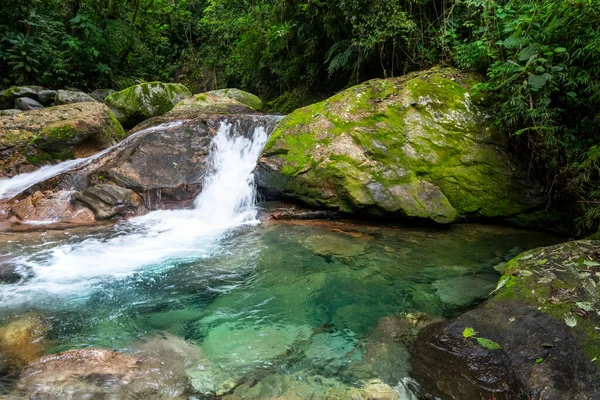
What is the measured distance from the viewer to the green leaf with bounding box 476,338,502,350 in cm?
260

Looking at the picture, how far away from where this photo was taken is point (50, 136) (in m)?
7.86

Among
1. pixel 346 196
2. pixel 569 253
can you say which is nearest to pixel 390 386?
pixel 569 253

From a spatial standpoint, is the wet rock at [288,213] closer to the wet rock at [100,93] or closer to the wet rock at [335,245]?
the wet rock at [335,245]

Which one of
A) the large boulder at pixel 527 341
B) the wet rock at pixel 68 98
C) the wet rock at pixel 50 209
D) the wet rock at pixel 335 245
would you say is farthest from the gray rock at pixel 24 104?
the large boulder at pixel 527 341

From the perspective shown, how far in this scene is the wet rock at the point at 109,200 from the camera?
20.3 feet

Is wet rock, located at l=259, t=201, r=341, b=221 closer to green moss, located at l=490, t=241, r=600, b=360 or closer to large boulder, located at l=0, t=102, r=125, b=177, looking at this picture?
green moss, located at l=490, t=241, r=600, b=360

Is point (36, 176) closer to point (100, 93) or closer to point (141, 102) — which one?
point (141, 102)

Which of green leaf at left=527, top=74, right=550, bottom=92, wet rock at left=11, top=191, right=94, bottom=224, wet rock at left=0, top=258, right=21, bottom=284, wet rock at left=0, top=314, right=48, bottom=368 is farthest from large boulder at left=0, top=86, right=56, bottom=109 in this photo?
green leaf at left=527, top=74, right=550, bottom=92

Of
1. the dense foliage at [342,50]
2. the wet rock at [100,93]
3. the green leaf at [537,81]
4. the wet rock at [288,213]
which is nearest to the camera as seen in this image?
the green leaf at [537,81]

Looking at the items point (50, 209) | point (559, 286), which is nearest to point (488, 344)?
point (559, 286)

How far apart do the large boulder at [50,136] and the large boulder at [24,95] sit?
11.9ft

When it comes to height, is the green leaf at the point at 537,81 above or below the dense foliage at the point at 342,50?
below

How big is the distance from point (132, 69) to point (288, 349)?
18493 mm

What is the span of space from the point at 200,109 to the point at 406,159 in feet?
21.8
